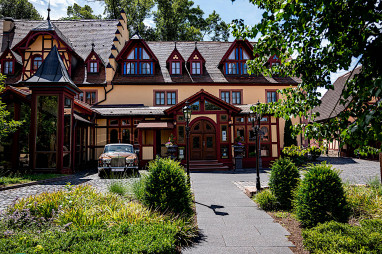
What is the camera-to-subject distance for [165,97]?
20.9 metres

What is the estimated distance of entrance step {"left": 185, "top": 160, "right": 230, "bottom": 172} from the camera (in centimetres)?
1625

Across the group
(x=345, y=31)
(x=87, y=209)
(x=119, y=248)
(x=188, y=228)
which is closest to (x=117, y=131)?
(x=87, y=209)

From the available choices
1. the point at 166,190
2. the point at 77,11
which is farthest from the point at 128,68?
the point at 77,11

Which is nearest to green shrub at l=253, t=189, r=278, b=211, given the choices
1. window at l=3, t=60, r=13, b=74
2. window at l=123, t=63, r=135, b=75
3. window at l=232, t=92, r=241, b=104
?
window at l=232, t=92, r=241, b=104

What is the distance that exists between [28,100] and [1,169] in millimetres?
3920

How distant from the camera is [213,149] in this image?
701 inches

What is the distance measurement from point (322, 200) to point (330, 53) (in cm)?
327

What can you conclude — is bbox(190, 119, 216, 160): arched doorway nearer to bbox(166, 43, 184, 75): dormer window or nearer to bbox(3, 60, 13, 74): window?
bbox(166, 43, 184, 75): dormer window

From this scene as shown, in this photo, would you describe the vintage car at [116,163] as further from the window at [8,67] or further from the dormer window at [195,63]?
the window at [8,67]

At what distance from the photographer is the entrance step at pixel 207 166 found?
53.3 feet

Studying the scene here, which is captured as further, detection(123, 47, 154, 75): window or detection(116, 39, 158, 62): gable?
detection(123, 47, 154, 75): window

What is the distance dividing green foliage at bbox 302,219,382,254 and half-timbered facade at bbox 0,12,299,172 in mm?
11739

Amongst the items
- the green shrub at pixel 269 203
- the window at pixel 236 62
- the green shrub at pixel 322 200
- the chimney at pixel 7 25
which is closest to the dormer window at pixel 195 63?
the window at pixel 236 62

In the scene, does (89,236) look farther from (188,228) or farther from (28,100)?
(28,100)
